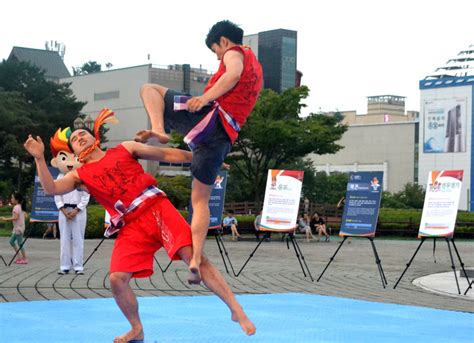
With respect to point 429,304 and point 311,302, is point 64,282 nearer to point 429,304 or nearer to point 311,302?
point 311,302

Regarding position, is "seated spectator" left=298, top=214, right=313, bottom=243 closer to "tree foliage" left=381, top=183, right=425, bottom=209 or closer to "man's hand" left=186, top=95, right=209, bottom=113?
"man's hand" left=186, top=95, right=209, bottom=113

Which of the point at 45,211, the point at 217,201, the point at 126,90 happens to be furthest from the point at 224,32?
the point at 126,90

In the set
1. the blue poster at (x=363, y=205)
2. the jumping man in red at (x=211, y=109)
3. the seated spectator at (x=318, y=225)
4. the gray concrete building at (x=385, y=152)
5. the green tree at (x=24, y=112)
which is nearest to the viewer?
the jumping man in red at (x=211, y=109)

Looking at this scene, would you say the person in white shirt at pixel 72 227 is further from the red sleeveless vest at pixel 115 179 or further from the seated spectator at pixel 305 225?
the seated spectator at pixel 305 225

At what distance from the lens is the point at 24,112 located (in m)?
65.1

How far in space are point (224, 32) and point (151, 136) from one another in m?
0.97

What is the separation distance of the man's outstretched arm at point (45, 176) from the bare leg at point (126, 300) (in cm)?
81

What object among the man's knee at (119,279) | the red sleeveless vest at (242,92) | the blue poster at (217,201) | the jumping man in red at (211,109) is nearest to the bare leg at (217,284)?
the jumping man in red at (211,109)

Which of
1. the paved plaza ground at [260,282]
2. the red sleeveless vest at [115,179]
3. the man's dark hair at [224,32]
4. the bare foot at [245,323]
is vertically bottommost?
the paved plaza ground at [260,282]

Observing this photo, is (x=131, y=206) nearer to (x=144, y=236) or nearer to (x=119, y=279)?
(x=144, y=236)

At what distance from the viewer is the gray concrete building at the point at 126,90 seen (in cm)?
8406

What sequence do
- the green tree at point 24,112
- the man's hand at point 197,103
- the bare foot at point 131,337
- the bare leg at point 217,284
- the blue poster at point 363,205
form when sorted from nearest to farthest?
the man's hand at point 197,103, the bare leg at point 217,284, the bare foot at point 131,337, the blue poster at point 363,205, the green tree at point 24,112

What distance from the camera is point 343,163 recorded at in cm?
14438

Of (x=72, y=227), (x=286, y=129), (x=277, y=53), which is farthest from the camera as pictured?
(x=277, y=53)
